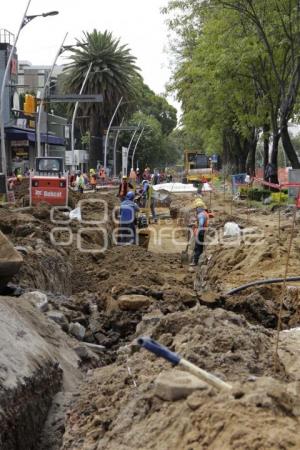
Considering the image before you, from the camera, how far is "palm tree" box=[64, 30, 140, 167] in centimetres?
5591

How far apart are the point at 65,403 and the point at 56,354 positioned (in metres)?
0.90

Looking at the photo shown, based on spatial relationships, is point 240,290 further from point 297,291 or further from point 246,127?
point 246,127

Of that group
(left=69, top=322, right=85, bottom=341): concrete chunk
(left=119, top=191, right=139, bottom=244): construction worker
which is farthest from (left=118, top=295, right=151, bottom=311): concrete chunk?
(left=119, top=191, right=139, bottom=244): construction worker

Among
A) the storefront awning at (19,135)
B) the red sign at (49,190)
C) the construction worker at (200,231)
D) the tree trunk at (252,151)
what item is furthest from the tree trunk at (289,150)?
the storefront awning at (19,135)

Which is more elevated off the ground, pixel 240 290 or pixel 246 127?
pixel 246 127

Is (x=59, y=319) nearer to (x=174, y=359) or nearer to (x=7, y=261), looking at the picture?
(x=7, y=261)

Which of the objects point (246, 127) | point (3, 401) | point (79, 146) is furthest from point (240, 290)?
point (79, 146)

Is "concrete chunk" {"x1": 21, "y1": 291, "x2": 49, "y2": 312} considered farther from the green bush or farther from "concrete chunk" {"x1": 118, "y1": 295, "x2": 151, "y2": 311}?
the green bush

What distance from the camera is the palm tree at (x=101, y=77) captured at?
55.9m

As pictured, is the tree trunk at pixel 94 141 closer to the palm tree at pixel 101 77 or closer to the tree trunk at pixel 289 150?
the palm tree at pixel 101 77

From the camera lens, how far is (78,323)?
879 centimetres

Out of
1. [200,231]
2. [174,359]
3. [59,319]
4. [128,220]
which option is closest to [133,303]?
[59,319]

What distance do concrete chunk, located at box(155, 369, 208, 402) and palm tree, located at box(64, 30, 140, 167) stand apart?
51056mm

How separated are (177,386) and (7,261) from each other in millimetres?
4441
